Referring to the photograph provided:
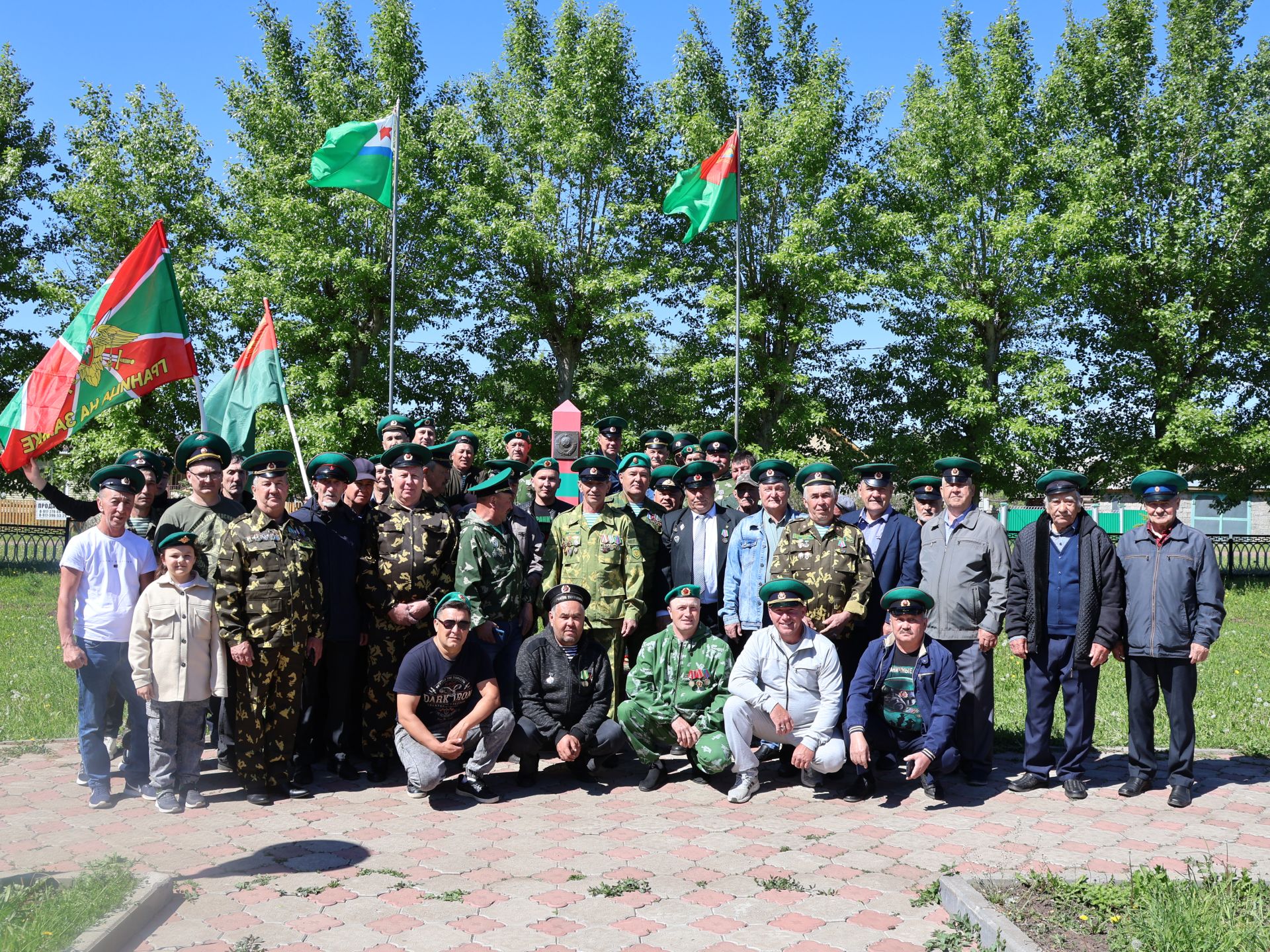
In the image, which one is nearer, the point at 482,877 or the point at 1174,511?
the point at 482,877

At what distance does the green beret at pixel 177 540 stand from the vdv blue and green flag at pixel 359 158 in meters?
7.64

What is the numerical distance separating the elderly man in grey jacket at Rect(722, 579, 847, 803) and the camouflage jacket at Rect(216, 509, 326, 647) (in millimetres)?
2831

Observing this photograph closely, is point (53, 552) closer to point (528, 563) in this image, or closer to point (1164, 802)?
point (528, 563)

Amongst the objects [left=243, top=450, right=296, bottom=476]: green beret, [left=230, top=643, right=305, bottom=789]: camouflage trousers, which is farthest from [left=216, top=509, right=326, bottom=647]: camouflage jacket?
[left=243, top=450, right=296, bottom=476]: green beret

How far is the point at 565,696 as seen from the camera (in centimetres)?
678

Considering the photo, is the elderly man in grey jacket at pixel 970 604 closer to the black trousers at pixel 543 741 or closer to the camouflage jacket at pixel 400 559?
the black trousers at pixel 543 741

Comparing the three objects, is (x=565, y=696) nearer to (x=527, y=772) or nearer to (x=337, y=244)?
(x=527, y=772)

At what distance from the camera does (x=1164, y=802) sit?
6.34m

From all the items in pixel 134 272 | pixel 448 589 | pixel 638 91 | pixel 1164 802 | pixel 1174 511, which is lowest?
pixel 1164 802

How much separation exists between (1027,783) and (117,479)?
6140 mm

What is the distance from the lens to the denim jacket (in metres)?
7.29

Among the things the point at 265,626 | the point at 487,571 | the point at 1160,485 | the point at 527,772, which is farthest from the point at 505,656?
the point at 1160,485

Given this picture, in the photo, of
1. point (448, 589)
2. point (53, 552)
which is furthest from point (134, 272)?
point (53, 552)

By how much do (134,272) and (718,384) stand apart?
52.4 feet
